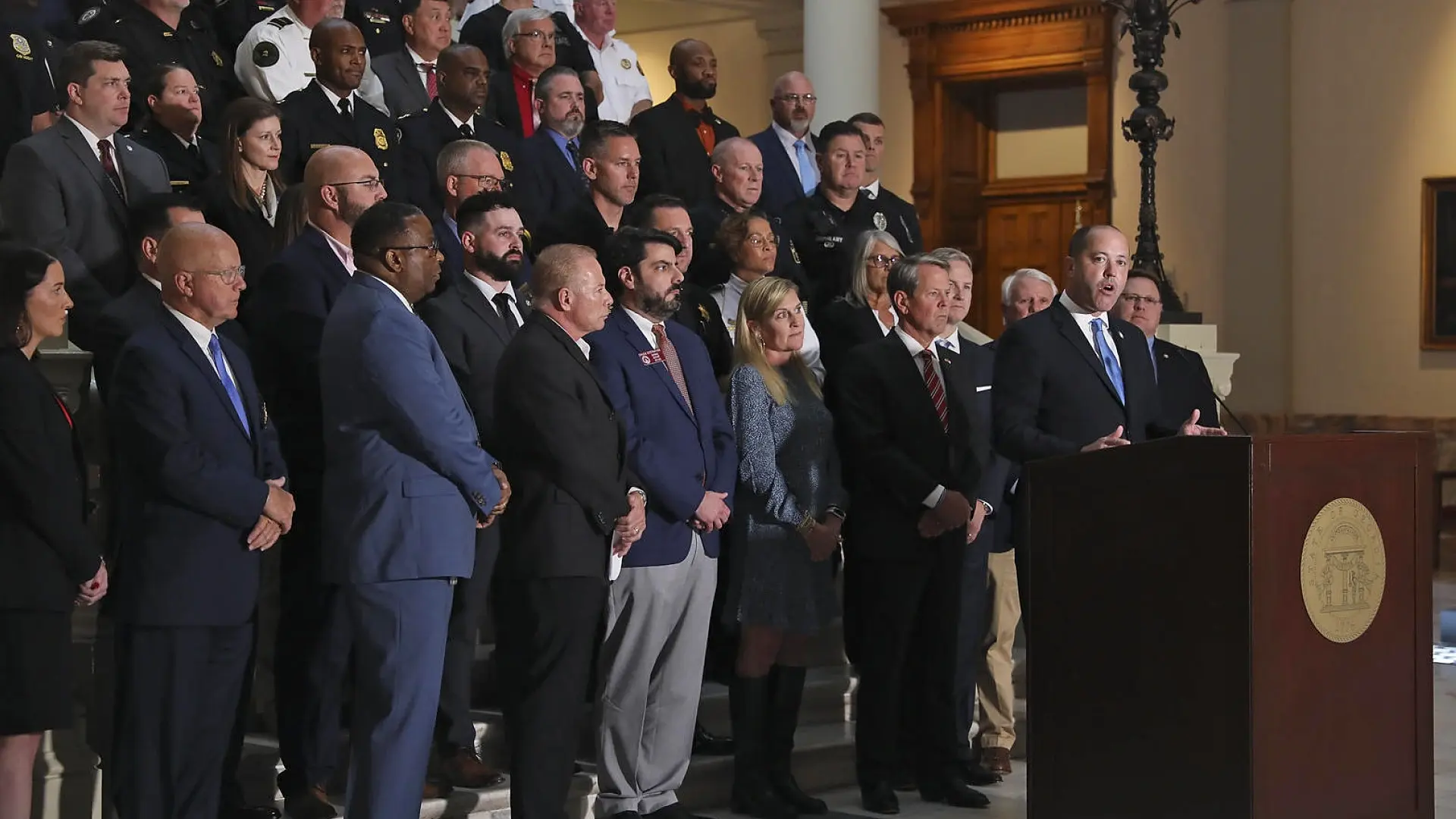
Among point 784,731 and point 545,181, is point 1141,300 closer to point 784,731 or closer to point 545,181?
point 545,181

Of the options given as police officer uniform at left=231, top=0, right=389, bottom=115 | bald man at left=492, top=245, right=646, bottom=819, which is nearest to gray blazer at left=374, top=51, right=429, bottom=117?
police officer uniform at left=231, top=0, right=389, bottom=115

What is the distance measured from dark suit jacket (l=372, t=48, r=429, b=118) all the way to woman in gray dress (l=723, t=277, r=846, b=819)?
6.89 feet

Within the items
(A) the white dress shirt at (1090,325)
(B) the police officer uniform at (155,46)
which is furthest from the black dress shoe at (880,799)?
(B) the police officer uniform at (155,46)

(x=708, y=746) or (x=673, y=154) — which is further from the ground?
(x=673, y=154)

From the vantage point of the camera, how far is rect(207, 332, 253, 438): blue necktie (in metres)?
4.21

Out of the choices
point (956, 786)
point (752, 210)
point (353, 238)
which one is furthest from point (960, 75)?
point (353, 238)

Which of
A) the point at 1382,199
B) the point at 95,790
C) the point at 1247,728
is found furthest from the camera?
the point at 1382,199

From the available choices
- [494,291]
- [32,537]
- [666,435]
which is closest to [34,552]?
[32,537]

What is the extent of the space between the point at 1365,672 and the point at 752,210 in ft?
9.32

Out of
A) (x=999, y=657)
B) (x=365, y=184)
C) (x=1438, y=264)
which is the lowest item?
(x=999, y=657)

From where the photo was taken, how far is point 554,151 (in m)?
6.48

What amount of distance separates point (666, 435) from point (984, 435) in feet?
3.71

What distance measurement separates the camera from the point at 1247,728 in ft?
11.8

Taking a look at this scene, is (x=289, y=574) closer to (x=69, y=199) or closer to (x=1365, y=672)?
(x=69, y=199)
